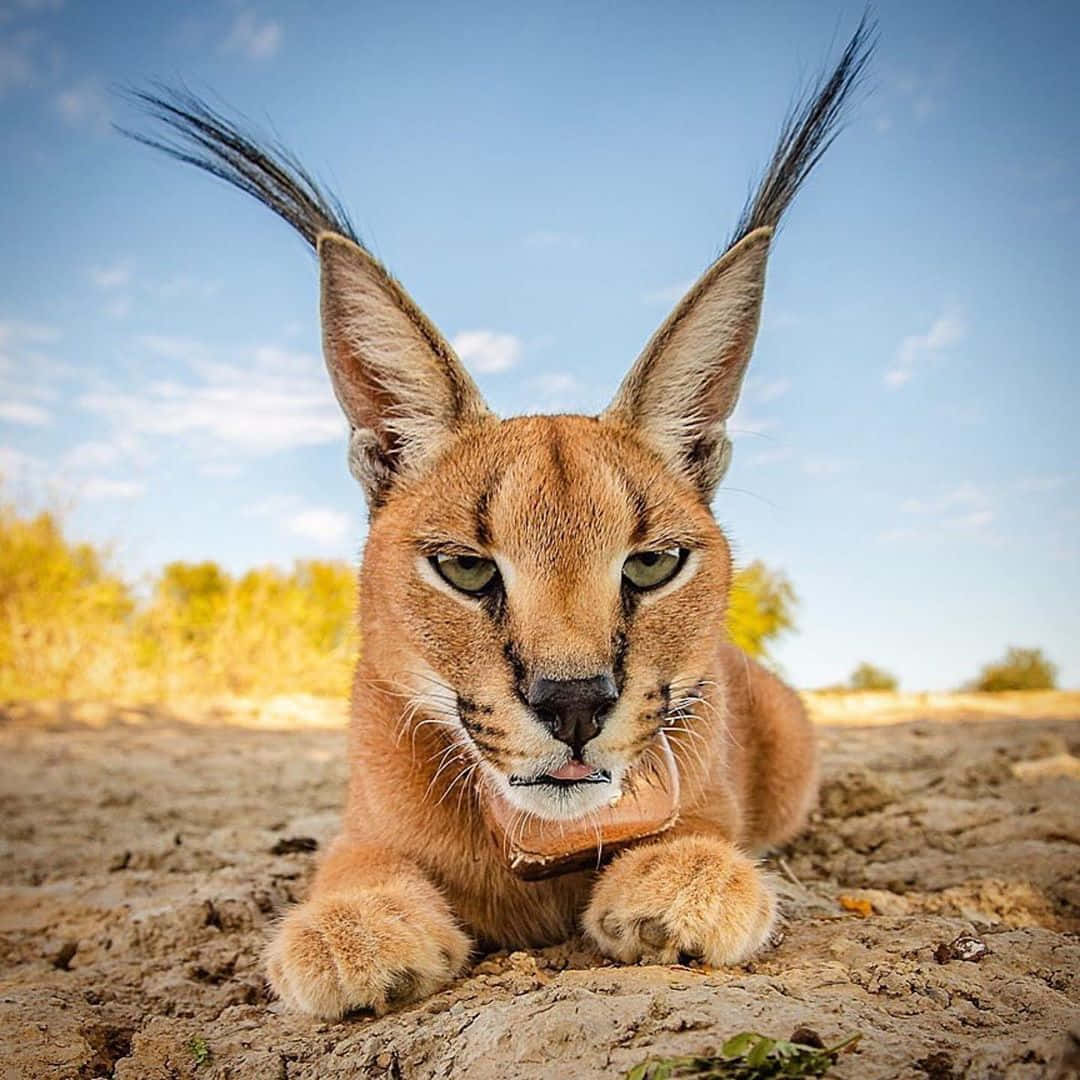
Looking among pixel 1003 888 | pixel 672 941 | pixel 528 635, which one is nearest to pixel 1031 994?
pixel 672 941

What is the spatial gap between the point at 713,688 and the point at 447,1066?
1285mm

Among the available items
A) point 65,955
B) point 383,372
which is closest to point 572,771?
point 383,372

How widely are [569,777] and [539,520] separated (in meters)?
0.57

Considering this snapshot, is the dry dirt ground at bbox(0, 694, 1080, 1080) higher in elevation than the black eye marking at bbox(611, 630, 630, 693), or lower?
lower

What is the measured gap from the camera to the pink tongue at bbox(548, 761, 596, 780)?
7.16ft

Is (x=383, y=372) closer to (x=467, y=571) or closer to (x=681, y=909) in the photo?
(x=467, y=571)

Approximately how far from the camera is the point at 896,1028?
5.66 feet

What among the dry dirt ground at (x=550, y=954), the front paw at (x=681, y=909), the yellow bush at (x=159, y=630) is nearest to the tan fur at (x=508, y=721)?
the front paw at (x=681, y=909)

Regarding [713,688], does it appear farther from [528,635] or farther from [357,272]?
[357,272]

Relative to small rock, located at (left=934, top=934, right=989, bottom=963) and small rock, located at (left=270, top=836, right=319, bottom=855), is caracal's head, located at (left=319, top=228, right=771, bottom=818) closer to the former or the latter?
small rock, located at (left=934, top=934, right=989, bottom=963)

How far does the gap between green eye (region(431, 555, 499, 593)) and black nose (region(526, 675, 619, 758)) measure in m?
0.35

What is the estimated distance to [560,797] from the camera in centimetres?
226

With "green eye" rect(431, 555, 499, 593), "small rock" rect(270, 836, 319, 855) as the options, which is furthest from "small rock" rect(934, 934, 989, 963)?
"small rock" rect(270, 836, 319, 855)

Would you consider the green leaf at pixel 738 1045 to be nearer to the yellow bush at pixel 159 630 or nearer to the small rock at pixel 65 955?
the small rock at pixel 65 955
